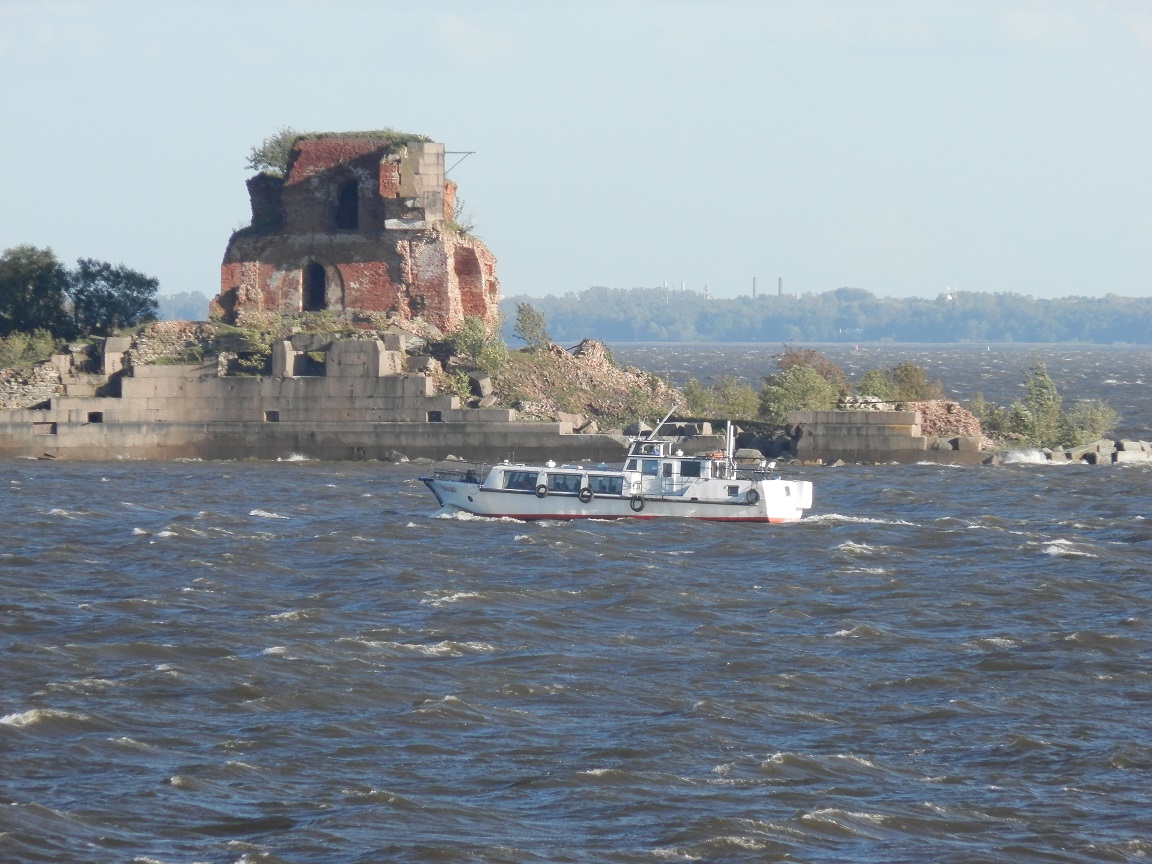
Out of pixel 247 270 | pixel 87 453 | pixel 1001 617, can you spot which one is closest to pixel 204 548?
pixel 1001 617

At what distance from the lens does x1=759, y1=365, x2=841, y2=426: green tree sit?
62562mm

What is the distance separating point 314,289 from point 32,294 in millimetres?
9898

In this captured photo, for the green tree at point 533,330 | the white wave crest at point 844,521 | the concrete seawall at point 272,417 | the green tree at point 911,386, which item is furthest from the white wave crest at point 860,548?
the green tree at point 533,330

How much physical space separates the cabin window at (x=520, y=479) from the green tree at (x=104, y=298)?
82.3 ft

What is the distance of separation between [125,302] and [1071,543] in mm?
37732

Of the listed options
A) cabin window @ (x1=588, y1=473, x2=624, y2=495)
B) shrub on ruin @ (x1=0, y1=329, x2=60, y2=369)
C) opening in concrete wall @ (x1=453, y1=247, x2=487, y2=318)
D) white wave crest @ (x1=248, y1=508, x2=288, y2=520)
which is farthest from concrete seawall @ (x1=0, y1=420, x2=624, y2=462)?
white wave crest @ (x1=248, y1=508, x2=288, y2=520)

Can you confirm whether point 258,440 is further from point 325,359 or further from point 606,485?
point 606,485

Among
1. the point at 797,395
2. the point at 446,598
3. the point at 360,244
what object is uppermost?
the point at 360,244

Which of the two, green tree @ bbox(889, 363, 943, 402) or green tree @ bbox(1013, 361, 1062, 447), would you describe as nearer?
green tree @ bbox(1013, 361, 1062, 447)

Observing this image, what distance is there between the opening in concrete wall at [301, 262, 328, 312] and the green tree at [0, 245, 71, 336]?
848 cm

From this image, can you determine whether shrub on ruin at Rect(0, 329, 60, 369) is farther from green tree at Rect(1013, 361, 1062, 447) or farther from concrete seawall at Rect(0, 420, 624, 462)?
green tree at Rect(1013, 361, 1062, 447)

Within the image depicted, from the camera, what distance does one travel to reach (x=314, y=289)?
64812mm

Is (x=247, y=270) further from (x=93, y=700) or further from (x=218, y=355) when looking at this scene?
(x=93, y=700)

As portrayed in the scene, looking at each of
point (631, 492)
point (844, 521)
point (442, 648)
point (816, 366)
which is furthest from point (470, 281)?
point (442, 648)
